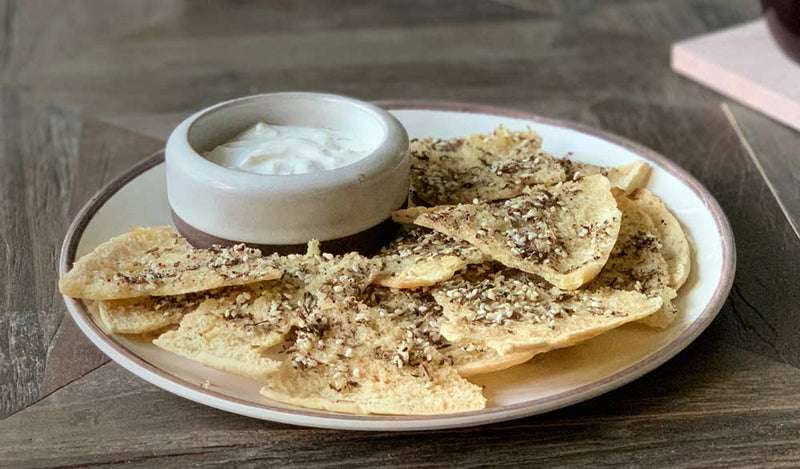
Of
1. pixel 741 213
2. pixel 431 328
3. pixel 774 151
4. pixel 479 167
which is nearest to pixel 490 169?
pixel 479 167

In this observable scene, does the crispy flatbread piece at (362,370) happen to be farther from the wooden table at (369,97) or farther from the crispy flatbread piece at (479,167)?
the crispy flatbread piece at (479,167)

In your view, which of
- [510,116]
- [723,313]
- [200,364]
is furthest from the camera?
[510,116]

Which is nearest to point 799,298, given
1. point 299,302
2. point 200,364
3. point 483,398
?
point 483,398

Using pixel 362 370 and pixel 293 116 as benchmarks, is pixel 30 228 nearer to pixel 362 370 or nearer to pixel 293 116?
pixel 293 116

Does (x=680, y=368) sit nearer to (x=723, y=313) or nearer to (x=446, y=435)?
(x=723, y=313)

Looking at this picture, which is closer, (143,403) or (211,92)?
(143,403)
